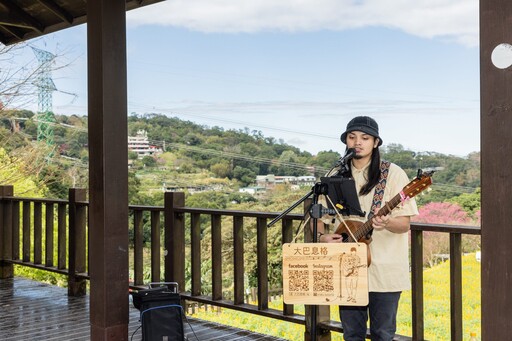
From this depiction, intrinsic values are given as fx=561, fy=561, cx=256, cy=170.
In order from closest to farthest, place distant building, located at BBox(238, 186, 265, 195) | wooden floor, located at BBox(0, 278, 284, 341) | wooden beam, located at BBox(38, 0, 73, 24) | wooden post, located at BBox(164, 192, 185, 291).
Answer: wooden floor, located at BBox(0, 278, 284, 341) < wooden post, located at BBox(164, 192, 185, 291) < wooden beam, located at BBox(38, 0, 73, 24) < distant building, located at BBox(238, 186, 265, 195)

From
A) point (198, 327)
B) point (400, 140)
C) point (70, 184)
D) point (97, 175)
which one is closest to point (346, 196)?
point (97, 175)

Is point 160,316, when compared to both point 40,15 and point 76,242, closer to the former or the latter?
point 76,242

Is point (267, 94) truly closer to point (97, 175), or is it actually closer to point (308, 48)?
point (308, 48)

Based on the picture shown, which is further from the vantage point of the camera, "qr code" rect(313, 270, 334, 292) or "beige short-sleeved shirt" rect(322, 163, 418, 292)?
"beige short-sleeved shirt" rect(322, 163, 418, 292)

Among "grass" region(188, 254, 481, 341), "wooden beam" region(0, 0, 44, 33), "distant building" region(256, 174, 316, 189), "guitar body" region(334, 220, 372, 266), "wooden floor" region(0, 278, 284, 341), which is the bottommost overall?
"grass" region(188, 254, 481, 341)

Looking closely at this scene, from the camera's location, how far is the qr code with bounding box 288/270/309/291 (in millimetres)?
2090

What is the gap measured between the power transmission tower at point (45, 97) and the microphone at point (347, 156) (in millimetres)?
11910

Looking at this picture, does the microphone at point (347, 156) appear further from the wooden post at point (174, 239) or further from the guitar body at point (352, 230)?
the wooden post at point (174, 239)

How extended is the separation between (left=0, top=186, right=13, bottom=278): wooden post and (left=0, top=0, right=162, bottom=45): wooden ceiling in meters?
1.79

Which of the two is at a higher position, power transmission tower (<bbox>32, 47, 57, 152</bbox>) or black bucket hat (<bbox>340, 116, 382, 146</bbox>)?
power transmission tower (<bbox>32, 47, 57, 152</bbox>)

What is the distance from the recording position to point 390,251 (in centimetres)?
242

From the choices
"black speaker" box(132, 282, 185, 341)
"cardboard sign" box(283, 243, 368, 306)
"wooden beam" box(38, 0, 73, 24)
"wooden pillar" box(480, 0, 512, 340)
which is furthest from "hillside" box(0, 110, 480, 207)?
"wooden pillar" box(480, 0, 512, 340)

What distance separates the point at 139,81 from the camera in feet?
112

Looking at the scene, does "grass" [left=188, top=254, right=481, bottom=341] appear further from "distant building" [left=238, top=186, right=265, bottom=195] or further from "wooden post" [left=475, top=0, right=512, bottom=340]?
"wooden post" [left=475, top=0, right=512, bottom=340]
